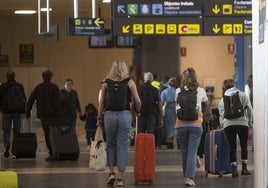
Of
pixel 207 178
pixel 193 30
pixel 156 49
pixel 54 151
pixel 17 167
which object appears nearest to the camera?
pixel 207 178

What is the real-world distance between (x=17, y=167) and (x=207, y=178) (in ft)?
12.6

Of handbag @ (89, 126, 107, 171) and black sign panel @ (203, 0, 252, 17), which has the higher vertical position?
black sign panel @ (203, 0, 252, 17)

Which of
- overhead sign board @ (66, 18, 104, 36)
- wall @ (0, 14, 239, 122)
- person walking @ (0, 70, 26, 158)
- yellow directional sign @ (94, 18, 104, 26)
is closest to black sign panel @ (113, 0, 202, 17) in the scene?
overhead sign board @ (66, 18, 104, 36)

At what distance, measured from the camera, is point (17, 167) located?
1478 cm

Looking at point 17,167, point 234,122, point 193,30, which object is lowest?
point 17,167

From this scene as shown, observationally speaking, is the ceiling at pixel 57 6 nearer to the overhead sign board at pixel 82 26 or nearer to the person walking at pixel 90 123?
the overhead sign board at pixel 82 26

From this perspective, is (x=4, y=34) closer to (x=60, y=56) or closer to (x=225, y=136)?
(x=60, y=56)

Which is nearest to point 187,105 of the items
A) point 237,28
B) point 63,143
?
point 63,143

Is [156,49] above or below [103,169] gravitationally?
above

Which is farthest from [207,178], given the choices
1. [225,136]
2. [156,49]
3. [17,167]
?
[156,49]

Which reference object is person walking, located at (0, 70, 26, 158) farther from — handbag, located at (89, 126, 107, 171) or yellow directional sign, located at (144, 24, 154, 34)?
handbag, located at (89, 126, 107, 171)

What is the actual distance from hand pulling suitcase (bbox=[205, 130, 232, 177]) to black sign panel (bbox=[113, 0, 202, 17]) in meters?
4.37

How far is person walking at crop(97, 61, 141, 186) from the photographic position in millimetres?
11648

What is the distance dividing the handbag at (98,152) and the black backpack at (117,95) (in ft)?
2.44
